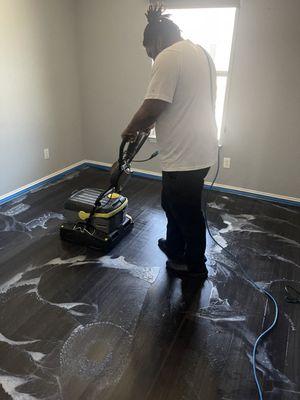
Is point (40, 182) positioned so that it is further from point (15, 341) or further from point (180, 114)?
point (180, 114)

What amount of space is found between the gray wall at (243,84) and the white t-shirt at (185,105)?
5.07 ft

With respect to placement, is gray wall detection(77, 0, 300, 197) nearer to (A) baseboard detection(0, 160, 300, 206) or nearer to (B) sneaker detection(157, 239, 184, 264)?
(A) baseboard detection(0, 160, 300, 206)

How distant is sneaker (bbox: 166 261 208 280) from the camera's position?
2.08 metres

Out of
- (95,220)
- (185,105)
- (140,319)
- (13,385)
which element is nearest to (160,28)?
(185,105)

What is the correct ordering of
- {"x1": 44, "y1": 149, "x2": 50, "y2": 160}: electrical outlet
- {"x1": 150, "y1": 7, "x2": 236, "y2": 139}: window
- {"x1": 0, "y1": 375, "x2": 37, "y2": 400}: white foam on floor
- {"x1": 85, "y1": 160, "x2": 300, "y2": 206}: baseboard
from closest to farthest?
{"x1": 0, "y1": 375, "x2": 37, "y2": 400}: white foam on floor → {"x1": 150, "y1": 7, "x2": 236, "y2": 139}: window → {"x1": 85, "y1": 160, "x2": 300, "y2": 206}: baseboard → {"x1": 44, "y1": 149, "x2": 50, "y2": 160}: electrical outlet

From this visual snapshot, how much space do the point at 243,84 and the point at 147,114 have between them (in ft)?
6.20

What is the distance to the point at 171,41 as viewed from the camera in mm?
1643

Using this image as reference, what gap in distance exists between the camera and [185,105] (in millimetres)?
1591

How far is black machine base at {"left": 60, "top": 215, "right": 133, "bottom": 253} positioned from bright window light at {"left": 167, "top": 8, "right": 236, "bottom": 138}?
180 cm

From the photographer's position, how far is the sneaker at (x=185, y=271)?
208cm

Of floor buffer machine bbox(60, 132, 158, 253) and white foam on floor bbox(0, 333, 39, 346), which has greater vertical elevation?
floor buffer machine bbox(60, 132, 158, 253)

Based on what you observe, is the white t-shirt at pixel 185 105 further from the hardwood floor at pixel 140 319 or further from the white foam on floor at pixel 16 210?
the white foam on floor at pixel 16 210

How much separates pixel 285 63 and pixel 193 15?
1037 millimetres

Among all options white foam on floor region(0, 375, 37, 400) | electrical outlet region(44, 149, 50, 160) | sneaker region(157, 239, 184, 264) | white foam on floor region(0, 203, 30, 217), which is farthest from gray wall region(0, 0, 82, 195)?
white foam on floor region(0, 375, 37, 400)
